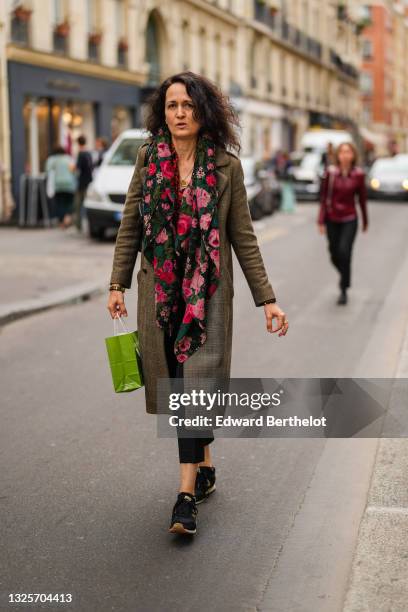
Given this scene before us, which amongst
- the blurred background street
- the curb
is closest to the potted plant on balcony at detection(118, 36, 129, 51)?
the blurred background street

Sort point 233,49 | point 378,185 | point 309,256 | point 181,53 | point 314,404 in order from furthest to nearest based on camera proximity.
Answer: point 233,49 < point 181,53 < point 378,185 < point 309,256 < point 314,404

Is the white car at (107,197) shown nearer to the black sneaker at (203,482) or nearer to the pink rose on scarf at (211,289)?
the black sneaker at (203,482)

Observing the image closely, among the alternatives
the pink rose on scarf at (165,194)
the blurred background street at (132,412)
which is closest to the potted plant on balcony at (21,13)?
the blurred background street at (132,412)

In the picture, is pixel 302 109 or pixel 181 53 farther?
pixel 302 109

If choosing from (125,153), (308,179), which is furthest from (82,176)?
(308,179)

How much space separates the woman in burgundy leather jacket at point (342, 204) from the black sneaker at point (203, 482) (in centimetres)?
646

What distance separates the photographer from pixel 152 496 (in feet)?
15.9

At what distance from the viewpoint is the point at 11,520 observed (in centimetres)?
450

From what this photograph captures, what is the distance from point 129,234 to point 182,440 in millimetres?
900

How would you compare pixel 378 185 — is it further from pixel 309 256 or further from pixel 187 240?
pixel 187 240

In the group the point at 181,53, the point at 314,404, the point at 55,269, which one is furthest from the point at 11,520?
the point at 181,53

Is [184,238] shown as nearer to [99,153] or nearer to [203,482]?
[203,482]

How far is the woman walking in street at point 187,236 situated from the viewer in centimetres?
421

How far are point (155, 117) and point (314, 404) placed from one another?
287 centimetres
